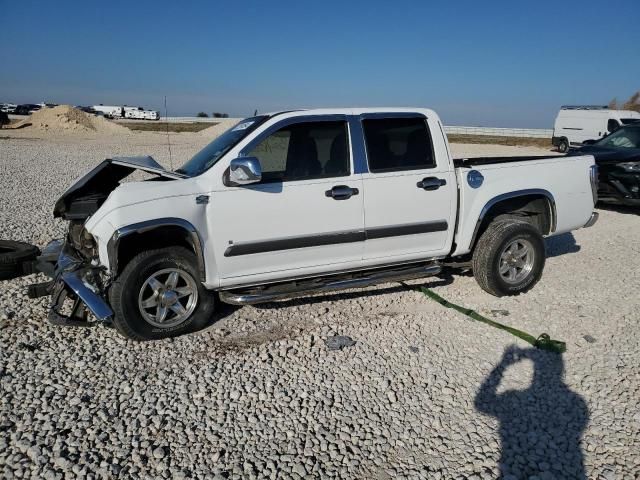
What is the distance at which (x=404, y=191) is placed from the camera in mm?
4875

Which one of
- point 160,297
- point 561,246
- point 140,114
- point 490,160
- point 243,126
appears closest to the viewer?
point 160,297

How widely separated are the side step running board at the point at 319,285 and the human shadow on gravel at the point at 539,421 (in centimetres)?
131

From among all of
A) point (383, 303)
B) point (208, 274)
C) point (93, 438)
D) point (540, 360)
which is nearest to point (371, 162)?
point (383, 303)

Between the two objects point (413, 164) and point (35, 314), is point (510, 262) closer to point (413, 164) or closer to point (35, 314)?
point (413, 164)

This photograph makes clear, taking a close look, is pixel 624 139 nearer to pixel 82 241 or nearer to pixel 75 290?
pixel 82 241

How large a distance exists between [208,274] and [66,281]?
1183 millimetres

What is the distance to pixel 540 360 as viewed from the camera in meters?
4.14

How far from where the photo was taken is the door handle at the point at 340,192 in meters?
4.57

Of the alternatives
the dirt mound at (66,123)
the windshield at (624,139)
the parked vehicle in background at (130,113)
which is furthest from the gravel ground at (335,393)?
the parked vehicle in background at (130,113)

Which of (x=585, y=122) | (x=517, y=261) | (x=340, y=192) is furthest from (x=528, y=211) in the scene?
(x=585, y=122)

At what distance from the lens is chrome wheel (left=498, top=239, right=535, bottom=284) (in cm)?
550

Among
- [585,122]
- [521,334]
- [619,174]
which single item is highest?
[585,122]

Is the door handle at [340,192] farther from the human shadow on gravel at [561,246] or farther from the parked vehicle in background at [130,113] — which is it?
the parked vehicle in background at [130,113]

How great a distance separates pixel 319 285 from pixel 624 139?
984 cm
